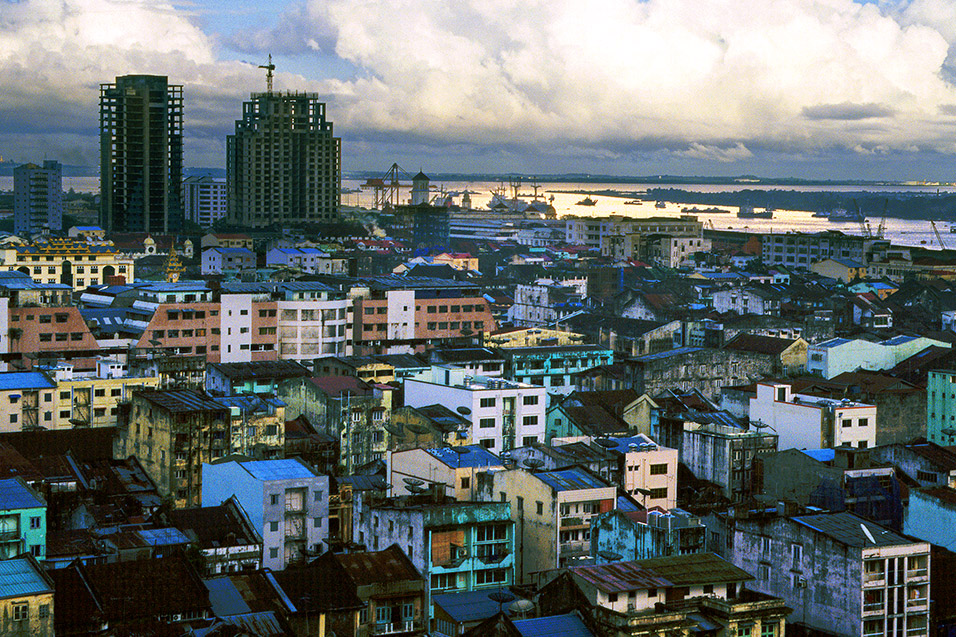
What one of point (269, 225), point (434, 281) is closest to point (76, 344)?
point (434, 281)

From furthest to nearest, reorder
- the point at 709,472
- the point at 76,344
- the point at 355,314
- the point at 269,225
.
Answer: the point at 269,225 → the point at 355,314 → the point at 76,344 → the point at 709,472

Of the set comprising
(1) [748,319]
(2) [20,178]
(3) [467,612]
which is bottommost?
(3) [467,612]

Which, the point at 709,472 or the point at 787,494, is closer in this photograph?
the point at 787,494

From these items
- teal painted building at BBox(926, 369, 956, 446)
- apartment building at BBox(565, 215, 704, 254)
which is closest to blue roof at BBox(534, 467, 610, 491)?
teal painted building at BBox(926, 369, 956, 446)

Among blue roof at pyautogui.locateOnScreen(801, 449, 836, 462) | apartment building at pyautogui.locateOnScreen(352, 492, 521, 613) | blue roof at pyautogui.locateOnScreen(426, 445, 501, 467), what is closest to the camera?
apartment building at pyautogui.locateOnScreen(352, 492, 521, 613)

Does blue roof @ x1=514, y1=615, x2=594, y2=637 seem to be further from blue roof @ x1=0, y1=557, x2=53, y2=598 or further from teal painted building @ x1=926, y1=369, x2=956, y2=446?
teal painted building @ x1=926, y1=369, x2=956, y2=446

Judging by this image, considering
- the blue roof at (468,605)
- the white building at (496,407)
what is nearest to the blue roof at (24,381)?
the white building at (496,407)

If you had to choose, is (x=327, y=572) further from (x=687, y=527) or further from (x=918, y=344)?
(x=918, y=344)

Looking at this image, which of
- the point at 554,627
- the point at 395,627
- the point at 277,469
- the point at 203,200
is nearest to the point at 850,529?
the point at 554,627
